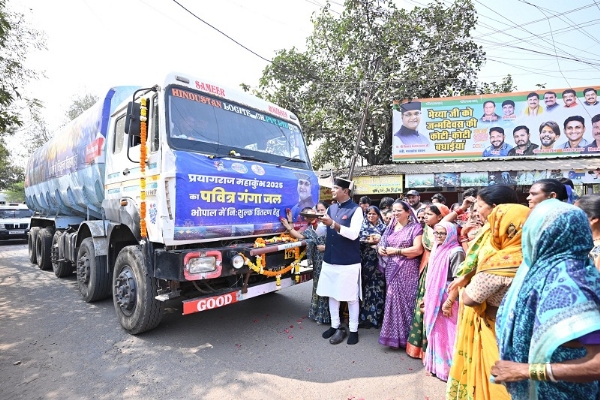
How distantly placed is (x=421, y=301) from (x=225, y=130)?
2.63 metres

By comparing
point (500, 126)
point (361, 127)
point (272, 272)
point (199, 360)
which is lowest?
point (199, 360)

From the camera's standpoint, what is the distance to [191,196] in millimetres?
3160

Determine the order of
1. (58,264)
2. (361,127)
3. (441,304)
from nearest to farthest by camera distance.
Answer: (441,304)
(58,264)
(361,127)

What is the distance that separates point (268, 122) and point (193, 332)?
2626mm

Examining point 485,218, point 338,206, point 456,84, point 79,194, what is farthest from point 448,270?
point 456,84

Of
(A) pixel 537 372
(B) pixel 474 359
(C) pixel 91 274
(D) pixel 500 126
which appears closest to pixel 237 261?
(B) pixel 474 359

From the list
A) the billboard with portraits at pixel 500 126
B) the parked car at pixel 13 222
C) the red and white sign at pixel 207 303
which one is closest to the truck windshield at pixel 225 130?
the red and white sign at pixel 207 303

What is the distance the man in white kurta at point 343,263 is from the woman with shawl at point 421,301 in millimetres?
591

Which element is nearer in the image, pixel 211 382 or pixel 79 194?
pixel 211 382

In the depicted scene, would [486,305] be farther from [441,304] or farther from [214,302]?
[214,302]

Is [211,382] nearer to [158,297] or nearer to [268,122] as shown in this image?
[158,297]

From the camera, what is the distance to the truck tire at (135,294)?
3.49m

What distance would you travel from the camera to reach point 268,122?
14.3 ft

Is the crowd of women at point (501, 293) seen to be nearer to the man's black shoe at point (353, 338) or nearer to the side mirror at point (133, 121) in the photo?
the man's black shoe at point (353, 338)
